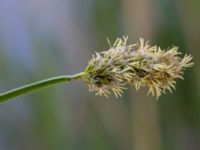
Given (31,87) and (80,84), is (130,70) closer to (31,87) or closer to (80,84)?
(31,87)

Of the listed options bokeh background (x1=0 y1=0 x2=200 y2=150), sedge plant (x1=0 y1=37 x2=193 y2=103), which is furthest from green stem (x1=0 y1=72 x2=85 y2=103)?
bokeh background (x1=0 y1=0 x2=200 y2=150)

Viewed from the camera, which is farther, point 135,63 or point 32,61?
point 32,61

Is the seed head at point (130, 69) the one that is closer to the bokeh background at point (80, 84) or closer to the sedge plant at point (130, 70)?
the sedge plant at point (130, 70)

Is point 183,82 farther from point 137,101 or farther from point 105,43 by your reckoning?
point 105,43

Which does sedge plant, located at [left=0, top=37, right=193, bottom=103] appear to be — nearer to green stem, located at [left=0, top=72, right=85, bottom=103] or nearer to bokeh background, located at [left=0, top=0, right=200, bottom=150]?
green stem, located at [left=0, top=72, right=85, bottom=103]

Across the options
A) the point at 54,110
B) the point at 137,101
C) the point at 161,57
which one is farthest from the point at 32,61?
the point at 161,57

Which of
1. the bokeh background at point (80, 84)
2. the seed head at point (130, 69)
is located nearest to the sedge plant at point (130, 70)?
the seed head at point (130, 69)
